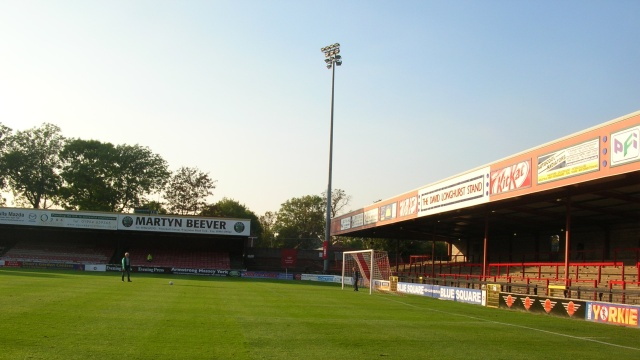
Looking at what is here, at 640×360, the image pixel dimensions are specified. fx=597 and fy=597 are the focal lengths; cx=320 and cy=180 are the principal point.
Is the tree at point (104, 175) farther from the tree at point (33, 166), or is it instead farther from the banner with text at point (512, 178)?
the banner with text at point (512, 178)

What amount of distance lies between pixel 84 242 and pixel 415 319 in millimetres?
56781

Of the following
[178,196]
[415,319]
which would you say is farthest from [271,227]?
[415,319]

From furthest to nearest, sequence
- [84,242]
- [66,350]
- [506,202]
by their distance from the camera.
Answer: [84,242] → [506,202] → [66,350]

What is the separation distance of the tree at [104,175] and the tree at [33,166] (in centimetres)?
273

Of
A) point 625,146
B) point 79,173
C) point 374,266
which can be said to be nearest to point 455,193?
point 374,266

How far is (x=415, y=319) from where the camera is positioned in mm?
18734

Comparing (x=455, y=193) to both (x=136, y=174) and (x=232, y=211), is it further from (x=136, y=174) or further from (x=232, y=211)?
(x=232, y=211)

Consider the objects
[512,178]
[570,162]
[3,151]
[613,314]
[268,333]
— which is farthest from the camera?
[3,151]

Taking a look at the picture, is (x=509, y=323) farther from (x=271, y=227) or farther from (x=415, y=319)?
(x=271, y=227)

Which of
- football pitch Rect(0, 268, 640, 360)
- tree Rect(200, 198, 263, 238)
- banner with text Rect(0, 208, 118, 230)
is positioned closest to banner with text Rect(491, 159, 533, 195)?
football pitch Rect(0, 268, 640, 360)

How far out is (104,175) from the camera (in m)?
88.0

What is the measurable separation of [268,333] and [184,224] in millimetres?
50457

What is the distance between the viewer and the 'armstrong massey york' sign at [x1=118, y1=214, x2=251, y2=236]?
6181cm

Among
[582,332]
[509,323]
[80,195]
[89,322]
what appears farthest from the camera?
[80,195]
